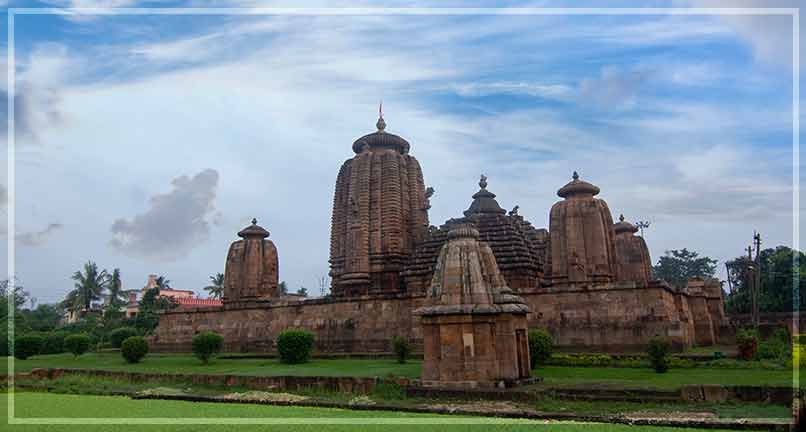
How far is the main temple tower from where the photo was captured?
25.4m

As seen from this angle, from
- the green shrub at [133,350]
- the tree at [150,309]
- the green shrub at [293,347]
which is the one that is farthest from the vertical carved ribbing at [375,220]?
the tree at [150,309]

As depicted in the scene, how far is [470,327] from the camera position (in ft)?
37.4

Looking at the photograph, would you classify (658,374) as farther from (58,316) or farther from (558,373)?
(58,316)

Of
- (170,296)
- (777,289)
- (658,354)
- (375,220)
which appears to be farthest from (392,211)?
(170,296)

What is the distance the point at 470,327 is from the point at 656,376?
4.50 m

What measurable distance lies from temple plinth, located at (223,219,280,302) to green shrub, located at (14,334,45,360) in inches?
302

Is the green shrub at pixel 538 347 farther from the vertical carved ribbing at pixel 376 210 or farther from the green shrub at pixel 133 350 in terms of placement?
the green shrub at pixel 133 350

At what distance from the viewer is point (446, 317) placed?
11.5m

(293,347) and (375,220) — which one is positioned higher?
(375,220)

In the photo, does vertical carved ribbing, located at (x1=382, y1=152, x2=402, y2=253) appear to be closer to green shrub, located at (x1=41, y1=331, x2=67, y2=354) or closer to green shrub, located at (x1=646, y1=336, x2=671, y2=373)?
green shrub, located at (x1=646, y1=336, x2=671, y2=373)

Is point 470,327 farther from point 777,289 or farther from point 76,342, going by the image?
point 777,289

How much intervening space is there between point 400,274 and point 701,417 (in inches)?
694

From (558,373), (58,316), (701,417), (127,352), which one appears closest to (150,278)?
(58,316)

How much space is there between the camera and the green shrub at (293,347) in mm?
19406
